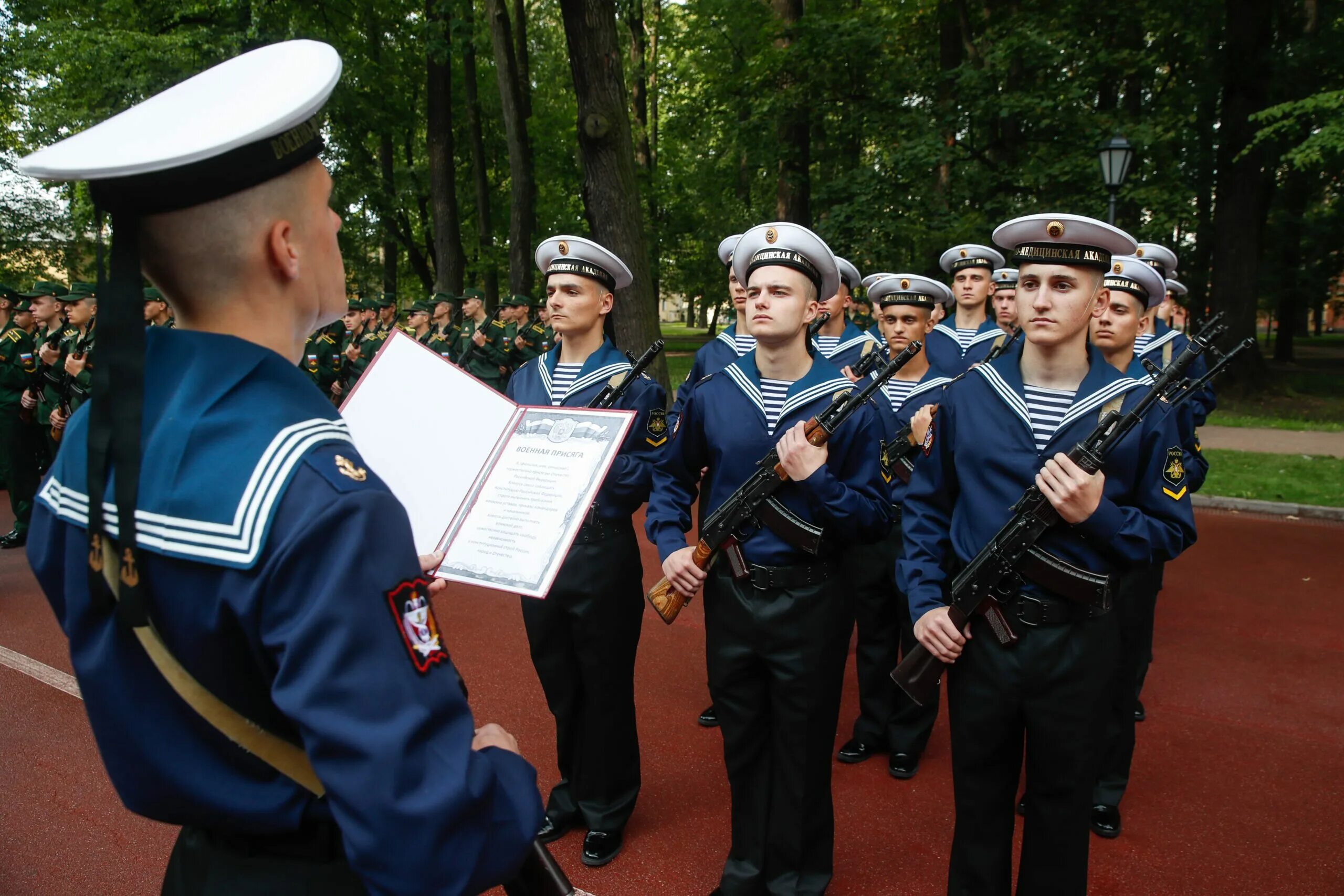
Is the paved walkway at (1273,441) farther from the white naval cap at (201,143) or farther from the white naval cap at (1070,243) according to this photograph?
the white naval cap at (201,143)

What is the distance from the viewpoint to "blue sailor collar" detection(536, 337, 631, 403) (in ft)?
12.7

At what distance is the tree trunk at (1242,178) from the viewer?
15.4m

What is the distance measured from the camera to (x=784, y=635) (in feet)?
10.2

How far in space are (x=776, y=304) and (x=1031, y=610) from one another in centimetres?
136

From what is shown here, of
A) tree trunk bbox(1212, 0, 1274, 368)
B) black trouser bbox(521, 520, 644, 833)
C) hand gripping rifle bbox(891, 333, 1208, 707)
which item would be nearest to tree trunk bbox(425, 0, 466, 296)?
tree trunk bbox(1212, 0, 1274, 368)

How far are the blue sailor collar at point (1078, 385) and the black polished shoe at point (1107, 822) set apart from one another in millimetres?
2111

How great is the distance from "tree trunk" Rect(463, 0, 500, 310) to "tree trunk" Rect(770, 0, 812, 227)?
7.94 m

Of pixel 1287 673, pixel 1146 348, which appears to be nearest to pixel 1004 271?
pixel 1146 348

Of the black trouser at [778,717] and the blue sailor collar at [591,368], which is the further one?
the blue sailor collar at [591,368]

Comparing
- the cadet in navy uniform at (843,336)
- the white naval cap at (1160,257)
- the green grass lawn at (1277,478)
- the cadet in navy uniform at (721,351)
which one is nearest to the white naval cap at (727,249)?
the cadet in navy uniform at (721,351)

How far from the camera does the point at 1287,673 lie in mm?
5469

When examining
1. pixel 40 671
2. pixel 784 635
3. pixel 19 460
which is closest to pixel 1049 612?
pixel 784 635

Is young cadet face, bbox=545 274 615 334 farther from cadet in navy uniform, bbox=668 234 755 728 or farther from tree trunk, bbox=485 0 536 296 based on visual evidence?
tree trunk, bbox=485 0 536 296

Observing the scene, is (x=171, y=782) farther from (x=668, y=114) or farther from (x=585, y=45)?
(x=668, y=114)
